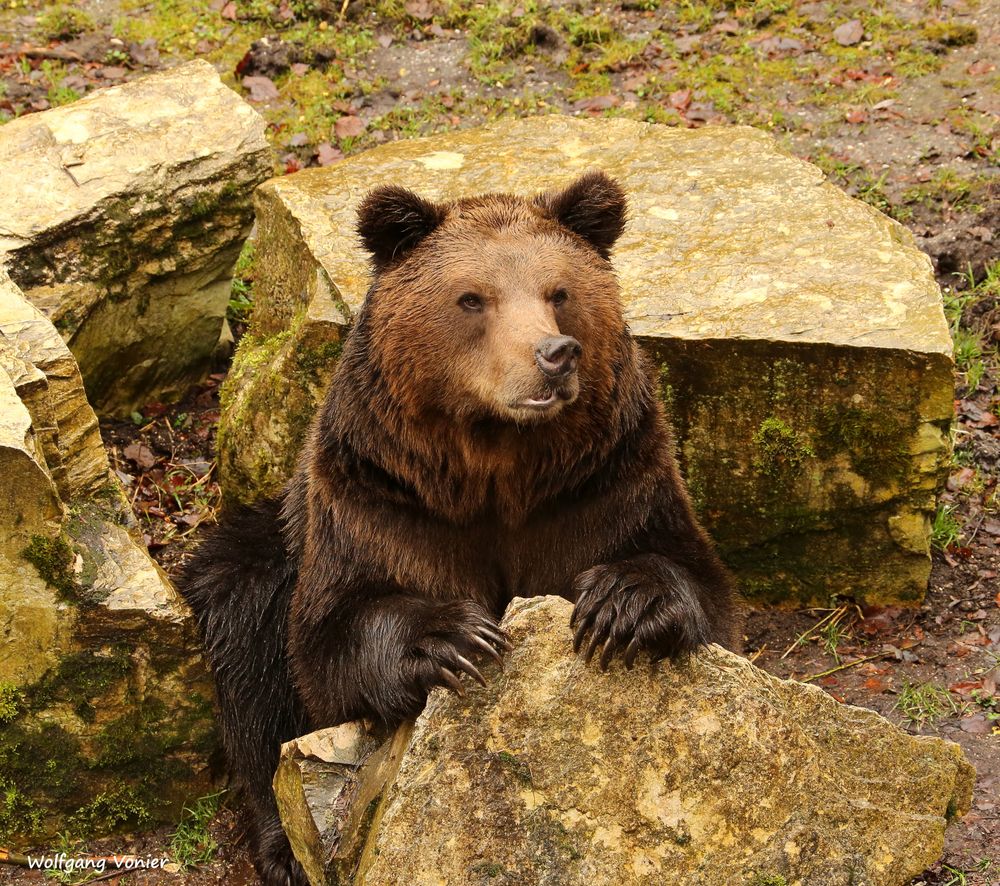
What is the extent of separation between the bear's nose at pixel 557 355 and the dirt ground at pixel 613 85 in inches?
138

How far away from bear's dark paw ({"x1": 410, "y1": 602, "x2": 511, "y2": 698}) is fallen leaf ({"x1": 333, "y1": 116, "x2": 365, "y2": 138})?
6.57 meters

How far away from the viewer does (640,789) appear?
4.28 meters

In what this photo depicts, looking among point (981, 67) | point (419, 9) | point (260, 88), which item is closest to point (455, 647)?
point (260, 88)

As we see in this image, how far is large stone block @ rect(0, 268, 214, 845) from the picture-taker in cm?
539

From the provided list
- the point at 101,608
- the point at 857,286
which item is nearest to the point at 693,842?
the point at 101,608

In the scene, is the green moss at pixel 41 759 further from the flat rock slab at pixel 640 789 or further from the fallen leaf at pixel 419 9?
the fallen leaf at pixel 419 9

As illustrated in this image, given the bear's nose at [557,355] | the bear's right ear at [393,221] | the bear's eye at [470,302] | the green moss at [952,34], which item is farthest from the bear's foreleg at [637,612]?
the green moss at [952,34]

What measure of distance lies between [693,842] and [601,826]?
0.29 metres

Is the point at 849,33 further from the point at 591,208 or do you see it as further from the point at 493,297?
the point at 493,297

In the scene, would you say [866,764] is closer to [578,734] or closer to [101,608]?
[578,734]

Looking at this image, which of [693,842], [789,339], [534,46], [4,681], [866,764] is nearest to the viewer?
[693,842]

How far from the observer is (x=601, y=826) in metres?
4.25

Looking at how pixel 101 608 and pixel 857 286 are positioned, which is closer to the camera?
pixel 101 608

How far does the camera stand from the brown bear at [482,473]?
→ 4629mm
